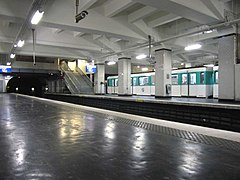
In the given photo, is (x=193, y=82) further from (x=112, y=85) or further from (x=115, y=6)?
Answer: (x=112, y=85)

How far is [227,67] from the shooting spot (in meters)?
10.0

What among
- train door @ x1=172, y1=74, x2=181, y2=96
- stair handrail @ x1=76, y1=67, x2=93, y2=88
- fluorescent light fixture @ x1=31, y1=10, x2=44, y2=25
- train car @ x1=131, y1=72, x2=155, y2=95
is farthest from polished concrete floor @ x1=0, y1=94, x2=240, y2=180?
stair handrail @ x1=76, y1=67, x2=93, y2=88

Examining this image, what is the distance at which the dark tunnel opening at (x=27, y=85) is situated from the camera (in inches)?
1475

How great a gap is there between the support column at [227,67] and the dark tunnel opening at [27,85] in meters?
32.2

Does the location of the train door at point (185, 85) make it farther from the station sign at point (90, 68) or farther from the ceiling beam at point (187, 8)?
the station sign at point (90, 68)

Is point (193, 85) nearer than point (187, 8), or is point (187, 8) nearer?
point (187, 8)

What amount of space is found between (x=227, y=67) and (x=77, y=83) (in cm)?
1654

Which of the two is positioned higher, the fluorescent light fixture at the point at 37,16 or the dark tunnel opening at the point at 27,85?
the fluorescent light fixture at the point at 37,16

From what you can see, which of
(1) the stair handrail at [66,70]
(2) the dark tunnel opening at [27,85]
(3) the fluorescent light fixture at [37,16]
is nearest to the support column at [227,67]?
(3) the fluorescent light fixture at [37,16]

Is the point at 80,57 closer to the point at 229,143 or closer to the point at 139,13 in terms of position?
the point at 139,13

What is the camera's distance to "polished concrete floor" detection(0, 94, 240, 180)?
178 cm

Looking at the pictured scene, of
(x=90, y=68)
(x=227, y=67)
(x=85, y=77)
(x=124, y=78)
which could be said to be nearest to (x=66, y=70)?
(x=85, y=77)

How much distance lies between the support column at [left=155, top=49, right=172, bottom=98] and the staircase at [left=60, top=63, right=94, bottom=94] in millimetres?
10404

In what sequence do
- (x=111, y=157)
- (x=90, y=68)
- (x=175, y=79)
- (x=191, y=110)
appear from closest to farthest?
(x=111, y=157) < (x=191, y=110) < (x=175, y=79) < (x=90, y=68)
